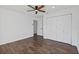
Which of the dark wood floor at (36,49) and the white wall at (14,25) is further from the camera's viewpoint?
the white wall at (14,25)

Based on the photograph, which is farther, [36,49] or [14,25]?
[36,49]

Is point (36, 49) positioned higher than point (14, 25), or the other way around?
point (14, 25)

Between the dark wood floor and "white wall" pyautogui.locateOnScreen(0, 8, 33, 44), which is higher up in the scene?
"white wall" pyautogui.locateOnScreen(0, 8, 33, 44)

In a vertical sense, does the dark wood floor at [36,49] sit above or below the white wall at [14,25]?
below

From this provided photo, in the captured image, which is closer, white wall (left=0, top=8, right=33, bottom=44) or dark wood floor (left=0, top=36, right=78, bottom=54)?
dark wood floor (left=0, top=36, right=78, bottom=54)
